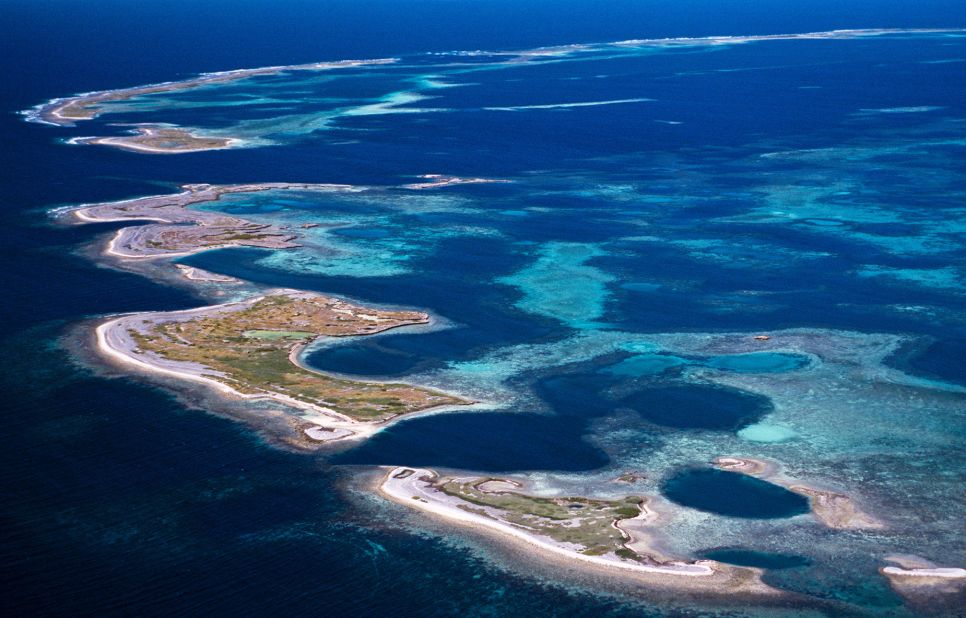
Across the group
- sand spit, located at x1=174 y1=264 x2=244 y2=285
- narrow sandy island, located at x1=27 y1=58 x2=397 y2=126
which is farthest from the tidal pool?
narrow sandy island, located at x1=27 y1=58 x2=397 y2=126

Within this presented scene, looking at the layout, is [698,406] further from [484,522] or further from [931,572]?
[931,572]

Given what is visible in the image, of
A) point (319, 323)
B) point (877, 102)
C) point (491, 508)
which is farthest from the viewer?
point (877, 102)

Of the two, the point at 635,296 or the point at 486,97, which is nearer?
the point at 635,296

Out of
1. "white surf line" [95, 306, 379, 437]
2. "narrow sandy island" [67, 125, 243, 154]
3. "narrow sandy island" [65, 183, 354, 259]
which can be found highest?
"narrow sandy island" [67, 125, 243, 154]

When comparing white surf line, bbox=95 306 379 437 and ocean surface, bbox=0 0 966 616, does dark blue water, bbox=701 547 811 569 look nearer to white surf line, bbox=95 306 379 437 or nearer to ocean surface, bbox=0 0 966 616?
ocean surface, bbox=0 0 966 616

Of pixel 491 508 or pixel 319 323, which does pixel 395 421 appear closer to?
pixel 491 508

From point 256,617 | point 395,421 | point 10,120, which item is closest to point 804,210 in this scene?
point 395,421
